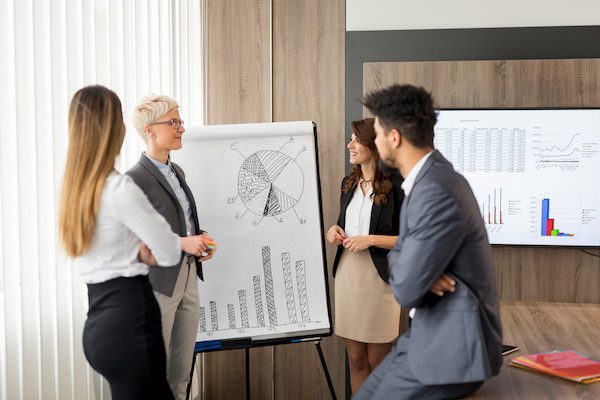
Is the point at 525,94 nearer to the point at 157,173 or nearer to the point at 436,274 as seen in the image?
the point at 436,274

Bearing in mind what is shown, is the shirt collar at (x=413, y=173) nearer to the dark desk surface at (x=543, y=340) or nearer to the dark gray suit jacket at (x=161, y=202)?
the dark desk surface at (x=543, y=340)

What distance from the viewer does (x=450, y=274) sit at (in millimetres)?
1362

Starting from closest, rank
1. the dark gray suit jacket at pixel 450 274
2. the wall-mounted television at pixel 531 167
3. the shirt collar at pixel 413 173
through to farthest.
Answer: the dark gray suit jacket at pixel 450 274, the shirt collar at pixel 413 173, the wall-mounted television at pixel 531 167

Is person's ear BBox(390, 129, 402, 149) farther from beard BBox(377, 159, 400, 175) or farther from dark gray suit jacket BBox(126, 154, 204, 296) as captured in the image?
dark gray suit jacket BBox(126, 154, 204, 296)

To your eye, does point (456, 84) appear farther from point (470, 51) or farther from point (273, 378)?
point (273, 378)

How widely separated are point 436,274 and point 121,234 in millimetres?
970

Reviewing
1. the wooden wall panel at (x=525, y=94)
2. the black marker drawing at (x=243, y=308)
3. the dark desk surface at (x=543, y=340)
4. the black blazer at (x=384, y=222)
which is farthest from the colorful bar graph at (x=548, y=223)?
the black marker drawing at (x=243, y=308)

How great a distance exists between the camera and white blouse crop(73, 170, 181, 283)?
1.36 m

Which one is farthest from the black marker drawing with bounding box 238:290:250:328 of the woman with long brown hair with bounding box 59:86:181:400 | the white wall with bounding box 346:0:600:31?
the white wall with bounding box 346:0:600:31

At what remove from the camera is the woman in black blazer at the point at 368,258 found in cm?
234

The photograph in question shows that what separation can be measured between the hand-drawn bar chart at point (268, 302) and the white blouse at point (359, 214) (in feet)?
1.07

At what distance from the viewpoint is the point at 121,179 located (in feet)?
4.52

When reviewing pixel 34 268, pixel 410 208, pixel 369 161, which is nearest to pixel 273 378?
pixel 369 161

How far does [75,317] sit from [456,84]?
8.33 feet
